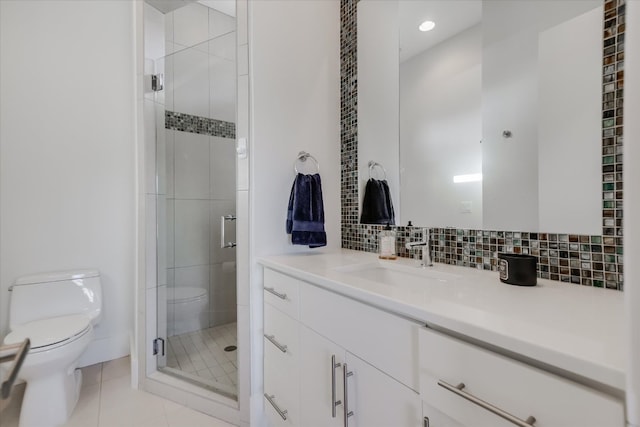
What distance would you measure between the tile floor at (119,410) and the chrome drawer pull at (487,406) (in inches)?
53.4

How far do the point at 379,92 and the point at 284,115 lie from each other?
535 mm

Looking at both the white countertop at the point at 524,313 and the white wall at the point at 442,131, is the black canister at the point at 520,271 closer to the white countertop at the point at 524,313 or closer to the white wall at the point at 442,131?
the white countertop at the point at 524,313

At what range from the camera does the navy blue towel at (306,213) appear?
1434 millimetres

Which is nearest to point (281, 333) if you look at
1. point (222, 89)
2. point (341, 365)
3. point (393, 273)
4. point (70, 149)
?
point (341, 365)

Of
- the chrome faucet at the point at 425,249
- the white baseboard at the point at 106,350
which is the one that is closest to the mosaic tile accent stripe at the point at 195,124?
the chrome faucet at the point at 425,249

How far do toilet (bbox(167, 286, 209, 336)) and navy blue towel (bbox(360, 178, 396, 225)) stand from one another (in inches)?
52.7

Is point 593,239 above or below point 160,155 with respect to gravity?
below

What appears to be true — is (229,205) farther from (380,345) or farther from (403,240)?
(380,345)

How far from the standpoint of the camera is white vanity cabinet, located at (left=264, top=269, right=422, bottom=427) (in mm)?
704

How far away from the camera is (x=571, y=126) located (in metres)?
0.90

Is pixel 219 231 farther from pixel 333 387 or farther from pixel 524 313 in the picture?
pixel 524 313

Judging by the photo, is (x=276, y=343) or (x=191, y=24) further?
(x=191, y=24)

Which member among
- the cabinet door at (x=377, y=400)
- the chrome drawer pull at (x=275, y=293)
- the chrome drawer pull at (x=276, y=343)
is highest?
the chrome drawer pull at (x=275, y=293)

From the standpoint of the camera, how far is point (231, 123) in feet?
5.59
